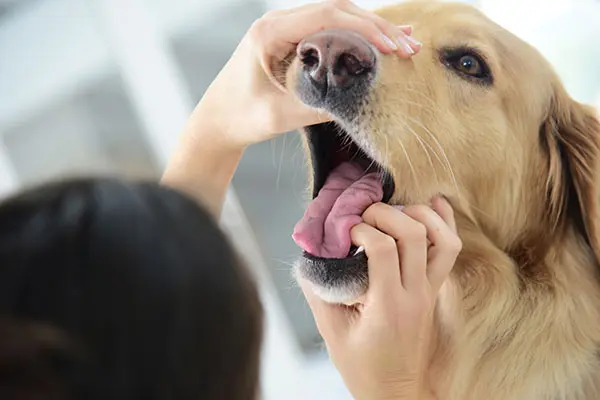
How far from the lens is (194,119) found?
1.13 metres

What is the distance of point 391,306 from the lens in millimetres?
909

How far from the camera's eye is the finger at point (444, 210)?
104 cm

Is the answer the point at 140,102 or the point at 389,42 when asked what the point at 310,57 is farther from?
the point at 140,102

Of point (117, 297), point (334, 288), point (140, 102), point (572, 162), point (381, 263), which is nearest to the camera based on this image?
point (117, 297)

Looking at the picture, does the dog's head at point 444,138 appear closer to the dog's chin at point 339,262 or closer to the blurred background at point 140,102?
the dog's chin at point 339,262

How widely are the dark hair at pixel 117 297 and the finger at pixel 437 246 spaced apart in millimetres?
471

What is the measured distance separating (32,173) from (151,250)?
2.41m

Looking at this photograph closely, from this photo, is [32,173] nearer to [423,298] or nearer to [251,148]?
[251,148]

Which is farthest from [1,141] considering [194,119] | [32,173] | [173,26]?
[194,119]

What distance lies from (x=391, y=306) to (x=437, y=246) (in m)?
0.11

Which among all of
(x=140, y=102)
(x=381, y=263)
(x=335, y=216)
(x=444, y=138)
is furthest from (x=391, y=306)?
(x=140, y=102)

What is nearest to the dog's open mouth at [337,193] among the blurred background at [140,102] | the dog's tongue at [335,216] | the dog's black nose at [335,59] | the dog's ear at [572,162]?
the dog's tongue at [335,216]

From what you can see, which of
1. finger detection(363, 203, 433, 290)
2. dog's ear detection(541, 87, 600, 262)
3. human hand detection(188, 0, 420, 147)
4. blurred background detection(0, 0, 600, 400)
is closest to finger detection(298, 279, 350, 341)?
finger detection(363, 203, 433, 290)

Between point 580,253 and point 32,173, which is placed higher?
point 580,253
